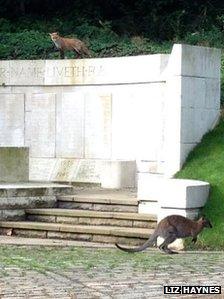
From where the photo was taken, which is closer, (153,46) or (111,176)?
(111,176)

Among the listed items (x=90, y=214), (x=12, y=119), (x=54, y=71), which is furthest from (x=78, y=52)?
(x=90, y=214)

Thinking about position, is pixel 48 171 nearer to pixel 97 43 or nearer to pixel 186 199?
pixel 97 43

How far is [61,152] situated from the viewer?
19.6 metres

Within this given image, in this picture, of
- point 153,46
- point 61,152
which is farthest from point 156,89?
point 153,46

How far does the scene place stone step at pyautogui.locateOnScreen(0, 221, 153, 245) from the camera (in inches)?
536

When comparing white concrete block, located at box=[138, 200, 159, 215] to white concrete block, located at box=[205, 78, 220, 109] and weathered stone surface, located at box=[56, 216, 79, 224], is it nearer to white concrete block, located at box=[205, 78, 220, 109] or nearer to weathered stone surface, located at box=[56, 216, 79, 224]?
weathered stone surface, located at box=[56, 216, 79, 224]

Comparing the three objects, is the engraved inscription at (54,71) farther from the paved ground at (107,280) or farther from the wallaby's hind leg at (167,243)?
the paved ground at (107,280)

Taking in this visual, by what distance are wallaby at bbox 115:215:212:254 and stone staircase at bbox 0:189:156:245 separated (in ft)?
3.22

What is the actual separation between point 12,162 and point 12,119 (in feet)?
11.0

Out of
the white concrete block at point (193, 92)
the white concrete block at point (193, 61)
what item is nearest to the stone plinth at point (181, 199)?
the white concrete block at point (193, 92)

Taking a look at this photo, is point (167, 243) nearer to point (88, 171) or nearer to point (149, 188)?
point (149, 188)

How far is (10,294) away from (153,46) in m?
14.4

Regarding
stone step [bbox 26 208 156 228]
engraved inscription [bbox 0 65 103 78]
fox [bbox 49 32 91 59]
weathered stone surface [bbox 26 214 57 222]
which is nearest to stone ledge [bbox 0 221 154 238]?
stone step [bbox 26 208 156 228]

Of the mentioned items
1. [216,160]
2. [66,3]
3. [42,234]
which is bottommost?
[42,234]
